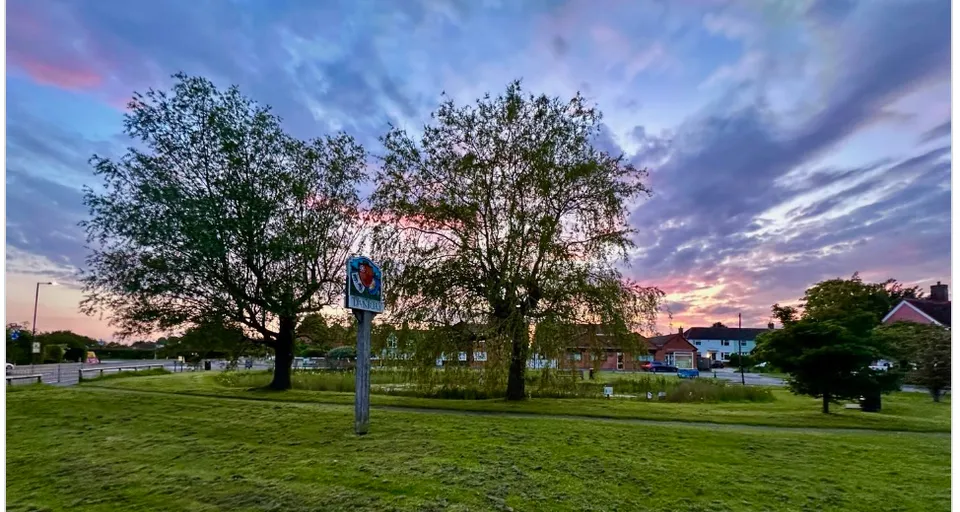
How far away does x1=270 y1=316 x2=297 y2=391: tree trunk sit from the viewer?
1249 centimetres

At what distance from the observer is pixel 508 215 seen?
31.7 ft

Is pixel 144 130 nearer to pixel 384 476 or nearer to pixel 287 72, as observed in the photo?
pixel 287 72

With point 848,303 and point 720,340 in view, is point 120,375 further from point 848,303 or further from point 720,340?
point 720,340

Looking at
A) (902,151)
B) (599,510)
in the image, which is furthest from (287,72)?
(902,151)

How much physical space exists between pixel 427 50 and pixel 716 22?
9.24ft

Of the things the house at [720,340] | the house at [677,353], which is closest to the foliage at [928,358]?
the house at [677,353]

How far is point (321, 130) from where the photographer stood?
12281 millimetres

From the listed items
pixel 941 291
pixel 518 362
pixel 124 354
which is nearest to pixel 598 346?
pixel 518 362

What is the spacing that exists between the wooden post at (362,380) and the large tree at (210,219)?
5533mm

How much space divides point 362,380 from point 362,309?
0.79 metres

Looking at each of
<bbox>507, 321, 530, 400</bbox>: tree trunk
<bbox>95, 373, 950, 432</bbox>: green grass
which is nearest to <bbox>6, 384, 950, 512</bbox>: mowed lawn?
<bbox>95, 373, 950, 432</bbox>: green grass

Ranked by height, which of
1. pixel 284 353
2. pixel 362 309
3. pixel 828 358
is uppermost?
pixel 362 309

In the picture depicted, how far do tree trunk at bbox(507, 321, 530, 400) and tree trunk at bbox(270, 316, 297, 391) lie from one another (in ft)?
18.6

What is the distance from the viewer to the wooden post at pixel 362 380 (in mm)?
5801
